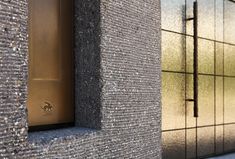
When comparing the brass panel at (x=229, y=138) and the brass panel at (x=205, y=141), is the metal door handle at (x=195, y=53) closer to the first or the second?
the brass panel at (x=205, y=141)

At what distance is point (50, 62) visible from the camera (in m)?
6.79

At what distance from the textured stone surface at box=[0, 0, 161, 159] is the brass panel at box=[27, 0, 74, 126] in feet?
0.57

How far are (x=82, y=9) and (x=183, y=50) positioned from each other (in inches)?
161

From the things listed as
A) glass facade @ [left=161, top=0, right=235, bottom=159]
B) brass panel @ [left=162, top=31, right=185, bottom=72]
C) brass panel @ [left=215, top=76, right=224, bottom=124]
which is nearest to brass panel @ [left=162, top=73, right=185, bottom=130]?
glass facade @ [left=161, top=0, right=235, bottom=159]

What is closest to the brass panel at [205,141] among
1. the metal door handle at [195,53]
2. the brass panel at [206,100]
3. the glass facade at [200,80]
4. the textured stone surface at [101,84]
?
the glass facade at [200,80]

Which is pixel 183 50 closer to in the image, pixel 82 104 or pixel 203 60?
pixel 203 60

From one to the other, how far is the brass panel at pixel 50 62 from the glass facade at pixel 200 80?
326 cm

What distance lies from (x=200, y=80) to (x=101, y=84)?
16.6 feet

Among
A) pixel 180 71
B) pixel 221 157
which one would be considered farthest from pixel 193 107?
pixel 221 157

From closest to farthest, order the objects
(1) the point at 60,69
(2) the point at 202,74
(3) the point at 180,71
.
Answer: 1. (1) the point at 60,69
2. (3) the point at 180,71
3. (2) the point at 202,74

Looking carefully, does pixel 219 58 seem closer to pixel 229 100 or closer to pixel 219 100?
pixel 219 100

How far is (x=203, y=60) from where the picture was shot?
11695 millimetres

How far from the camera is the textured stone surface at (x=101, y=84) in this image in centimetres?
545

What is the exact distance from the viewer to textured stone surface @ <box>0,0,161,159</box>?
215 inches
